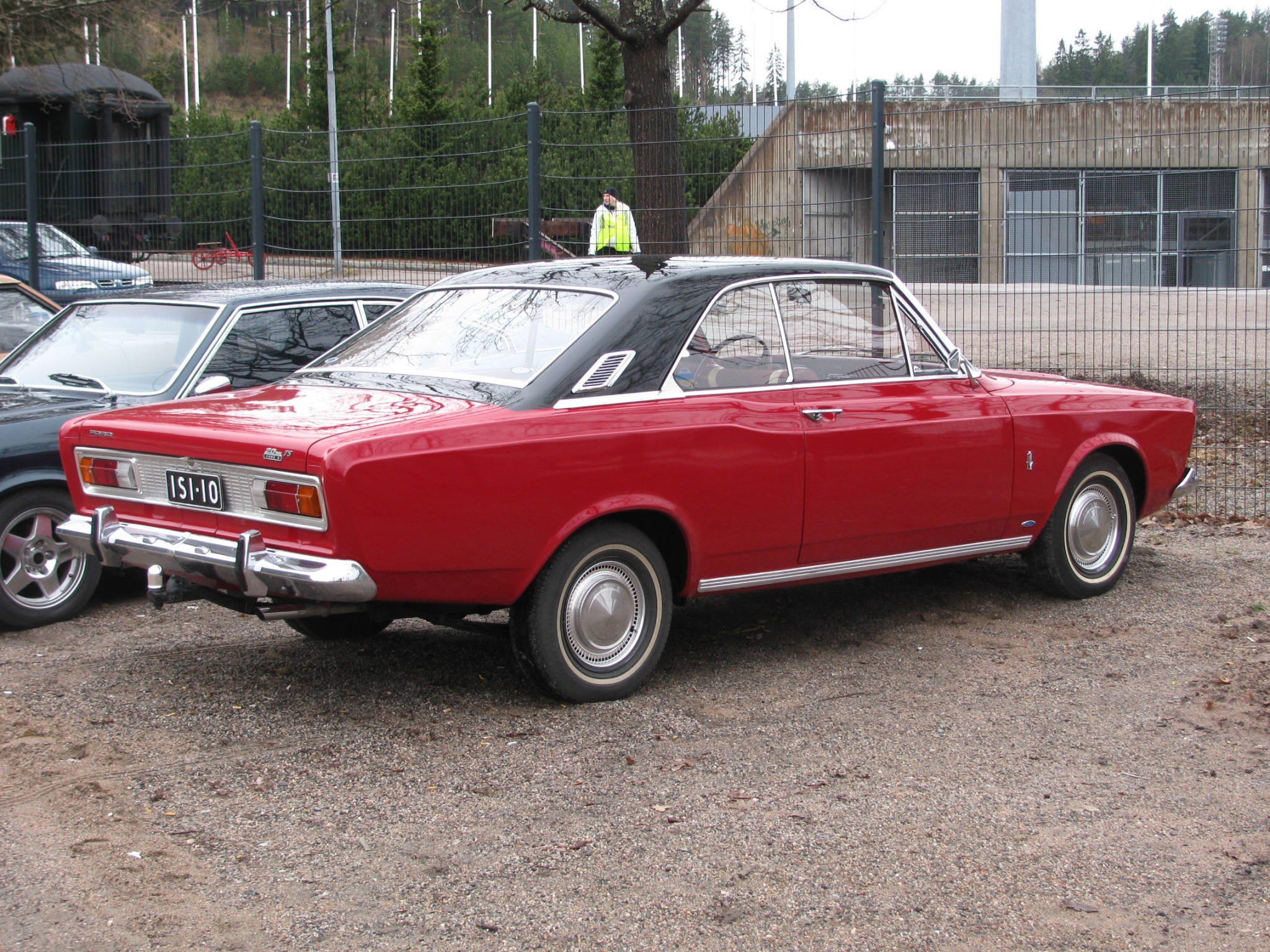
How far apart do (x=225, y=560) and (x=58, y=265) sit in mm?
12409

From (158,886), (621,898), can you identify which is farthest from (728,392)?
(158,886)

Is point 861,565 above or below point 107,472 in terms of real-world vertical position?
below

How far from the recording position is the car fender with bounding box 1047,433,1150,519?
602cm

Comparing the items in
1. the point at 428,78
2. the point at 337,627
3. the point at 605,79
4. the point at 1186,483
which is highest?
the point at 605,79

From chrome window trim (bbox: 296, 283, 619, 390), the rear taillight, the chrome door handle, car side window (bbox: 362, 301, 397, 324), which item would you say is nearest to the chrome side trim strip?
the chrome door handle

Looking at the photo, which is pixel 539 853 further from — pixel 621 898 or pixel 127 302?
pixel 127 302

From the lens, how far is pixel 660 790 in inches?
157

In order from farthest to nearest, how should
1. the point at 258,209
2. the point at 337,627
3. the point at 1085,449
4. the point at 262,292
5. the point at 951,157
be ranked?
the point at 258,209
the point at 951,157
the point at 262,292
the point at 1085,449
the point at 337,627

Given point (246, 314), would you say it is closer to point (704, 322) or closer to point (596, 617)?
point (704, 322)

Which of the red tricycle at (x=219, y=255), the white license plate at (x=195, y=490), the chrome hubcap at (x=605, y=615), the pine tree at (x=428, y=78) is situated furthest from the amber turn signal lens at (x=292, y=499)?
the pine tree at (x=428, y=78)

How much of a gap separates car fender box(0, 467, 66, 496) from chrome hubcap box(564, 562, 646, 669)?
2.42 m

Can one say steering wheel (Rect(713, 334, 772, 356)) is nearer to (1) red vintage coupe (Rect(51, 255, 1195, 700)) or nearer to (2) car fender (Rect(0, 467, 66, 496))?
(1) red vintage coupe (Rect(51, 255, 1195, 700))

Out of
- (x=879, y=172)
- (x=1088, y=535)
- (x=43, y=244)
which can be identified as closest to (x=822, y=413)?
(x=1088, y=535)

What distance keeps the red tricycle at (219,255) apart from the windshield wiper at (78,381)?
659 centimetres
